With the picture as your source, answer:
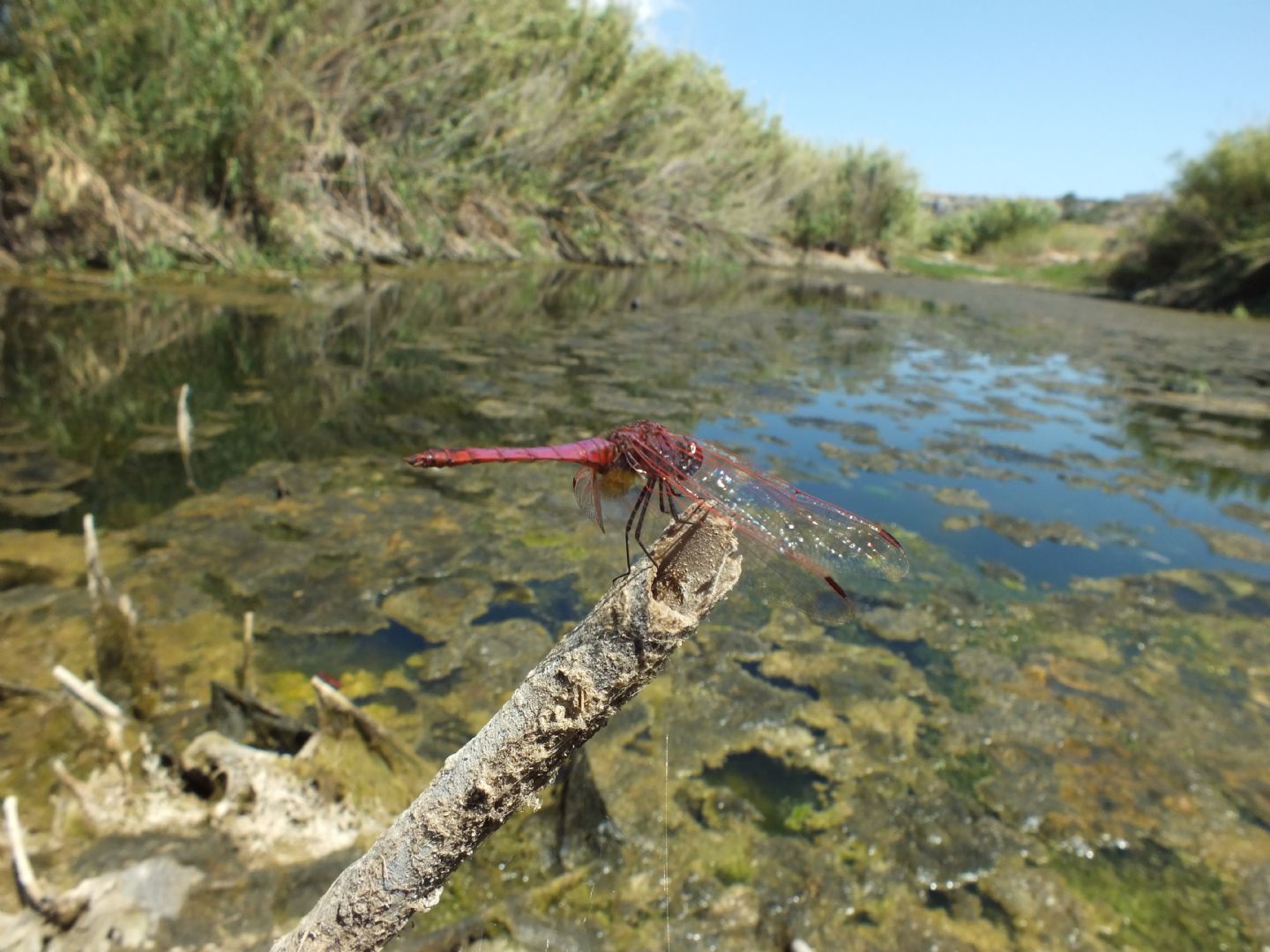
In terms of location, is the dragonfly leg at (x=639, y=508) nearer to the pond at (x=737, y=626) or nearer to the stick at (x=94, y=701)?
the pond at (x=737, y=626)

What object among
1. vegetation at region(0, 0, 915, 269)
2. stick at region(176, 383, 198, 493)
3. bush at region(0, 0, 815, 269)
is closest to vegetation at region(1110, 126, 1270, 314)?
vegetation at region(0, 0, 915, 269)

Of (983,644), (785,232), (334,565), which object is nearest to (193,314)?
(334,565)

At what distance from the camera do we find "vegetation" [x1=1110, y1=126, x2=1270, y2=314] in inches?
842

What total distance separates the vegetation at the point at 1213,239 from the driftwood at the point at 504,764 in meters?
25.7

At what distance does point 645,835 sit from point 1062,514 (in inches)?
144

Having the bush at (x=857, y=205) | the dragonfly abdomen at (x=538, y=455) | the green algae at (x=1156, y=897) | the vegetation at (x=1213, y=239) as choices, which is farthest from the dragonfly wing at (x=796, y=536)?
the bush at (x=857, y=205)

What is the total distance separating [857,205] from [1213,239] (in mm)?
10893

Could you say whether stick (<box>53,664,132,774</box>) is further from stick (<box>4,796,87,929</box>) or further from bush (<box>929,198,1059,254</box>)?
bush (<box>929,198,1059,254</box>)

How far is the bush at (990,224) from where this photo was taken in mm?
35500

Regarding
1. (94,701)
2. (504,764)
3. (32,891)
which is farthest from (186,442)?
(504,764)

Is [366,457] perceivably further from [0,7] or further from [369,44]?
[369,44]

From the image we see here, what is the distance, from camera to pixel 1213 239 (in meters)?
23.1

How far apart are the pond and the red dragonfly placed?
885 millimetres

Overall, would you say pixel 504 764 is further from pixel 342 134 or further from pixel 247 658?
pixel 342 134
